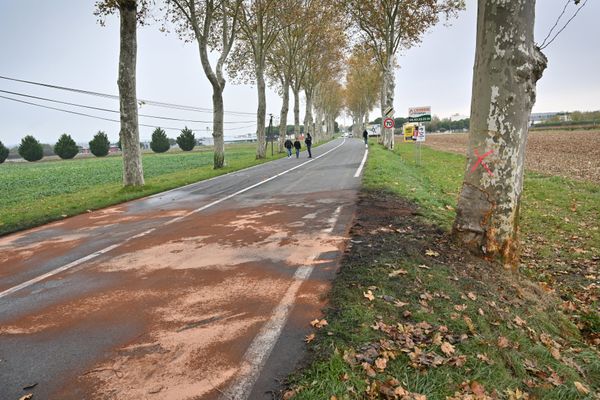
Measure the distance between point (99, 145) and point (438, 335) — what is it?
69.1 meters

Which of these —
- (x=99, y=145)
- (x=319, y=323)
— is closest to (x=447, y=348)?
(x=319, y=323)

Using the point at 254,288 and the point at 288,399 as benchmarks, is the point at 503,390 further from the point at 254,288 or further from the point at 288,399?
the point at 254,288

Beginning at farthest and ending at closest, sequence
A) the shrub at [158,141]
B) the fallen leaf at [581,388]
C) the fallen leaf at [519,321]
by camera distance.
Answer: the shrub at [158,141] < the fallen leaf at [519,321] < the fallen leaf at [581,388]

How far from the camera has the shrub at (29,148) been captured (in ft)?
195

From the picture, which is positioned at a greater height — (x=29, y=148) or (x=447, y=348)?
(x=29, y=148)

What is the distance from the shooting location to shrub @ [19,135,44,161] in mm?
59438

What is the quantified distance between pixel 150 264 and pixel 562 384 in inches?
195

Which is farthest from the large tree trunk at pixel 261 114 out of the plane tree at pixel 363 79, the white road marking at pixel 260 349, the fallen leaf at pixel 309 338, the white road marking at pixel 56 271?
the fallen leaf at pixel 309 338

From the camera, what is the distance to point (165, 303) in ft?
13.7

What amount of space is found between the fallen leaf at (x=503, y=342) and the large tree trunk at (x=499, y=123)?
2.21 meters

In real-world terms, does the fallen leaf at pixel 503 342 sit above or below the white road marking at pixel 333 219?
below

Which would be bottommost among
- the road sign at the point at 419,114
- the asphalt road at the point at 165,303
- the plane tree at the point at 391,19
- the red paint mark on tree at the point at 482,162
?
the asphalt road at the point at 165,303

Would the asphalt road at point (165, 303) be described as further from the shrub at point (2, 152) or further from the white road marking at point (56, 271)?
the shrub at point (2, 152)

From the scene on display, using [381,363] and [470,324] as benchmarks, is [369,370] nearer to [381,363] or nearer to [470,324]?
[381,363]
